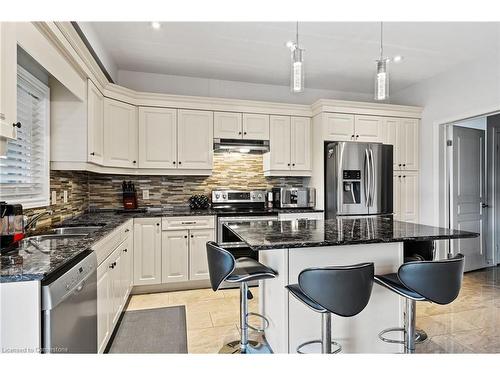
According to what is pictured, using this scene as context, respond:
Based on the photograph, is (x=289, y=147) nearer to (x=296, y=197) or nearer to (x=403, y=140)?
(x=296, y=197)

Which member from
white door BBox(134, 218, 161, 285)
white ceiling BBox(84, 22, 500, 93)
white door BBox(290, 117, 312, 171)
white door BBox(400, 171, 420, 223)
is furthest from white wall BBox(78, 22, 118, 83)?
white door BBox(400, 171, 420, 223)

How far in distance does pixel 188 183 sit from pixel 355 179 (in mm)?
2223

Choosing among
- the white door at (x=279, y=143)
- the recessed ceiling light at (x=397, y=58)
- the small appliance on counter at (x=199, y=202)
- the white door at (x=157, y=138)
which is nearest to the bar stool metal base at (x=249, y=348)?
the small appliance on counter at (x=199, y=202)

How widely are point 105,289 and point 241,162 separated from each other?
2.59 metres

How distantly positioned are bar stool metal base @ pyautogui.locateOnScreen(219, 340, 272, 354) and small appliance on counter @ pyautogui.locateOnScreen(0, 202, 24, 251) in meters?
1.51

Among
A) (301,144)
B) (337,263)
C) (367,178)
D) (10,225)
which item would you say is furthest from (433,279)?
(301,144)

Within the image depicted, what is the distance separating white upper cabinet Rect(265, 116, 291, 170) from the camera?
395cm

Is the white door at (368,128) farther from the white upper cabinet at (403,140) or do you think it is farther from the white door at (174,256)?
the white door at (174,256)

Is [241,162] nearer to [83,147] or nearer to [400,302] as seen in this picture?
[83,147]

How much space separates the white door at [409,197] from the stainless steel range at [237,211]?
6.28 feet

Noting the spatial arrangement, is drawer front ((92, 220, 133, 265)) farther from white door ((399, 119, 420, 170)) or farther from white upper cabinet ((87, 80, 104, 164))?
white door ((399, 119, 420, 170))

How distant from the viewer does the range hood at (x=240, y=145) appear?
3.80 meters

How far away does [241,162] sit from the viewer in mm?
4211

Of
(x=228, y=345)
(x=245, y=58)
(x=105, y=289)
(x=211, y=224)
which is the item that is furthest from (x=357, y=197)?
(x=105, y=289)
